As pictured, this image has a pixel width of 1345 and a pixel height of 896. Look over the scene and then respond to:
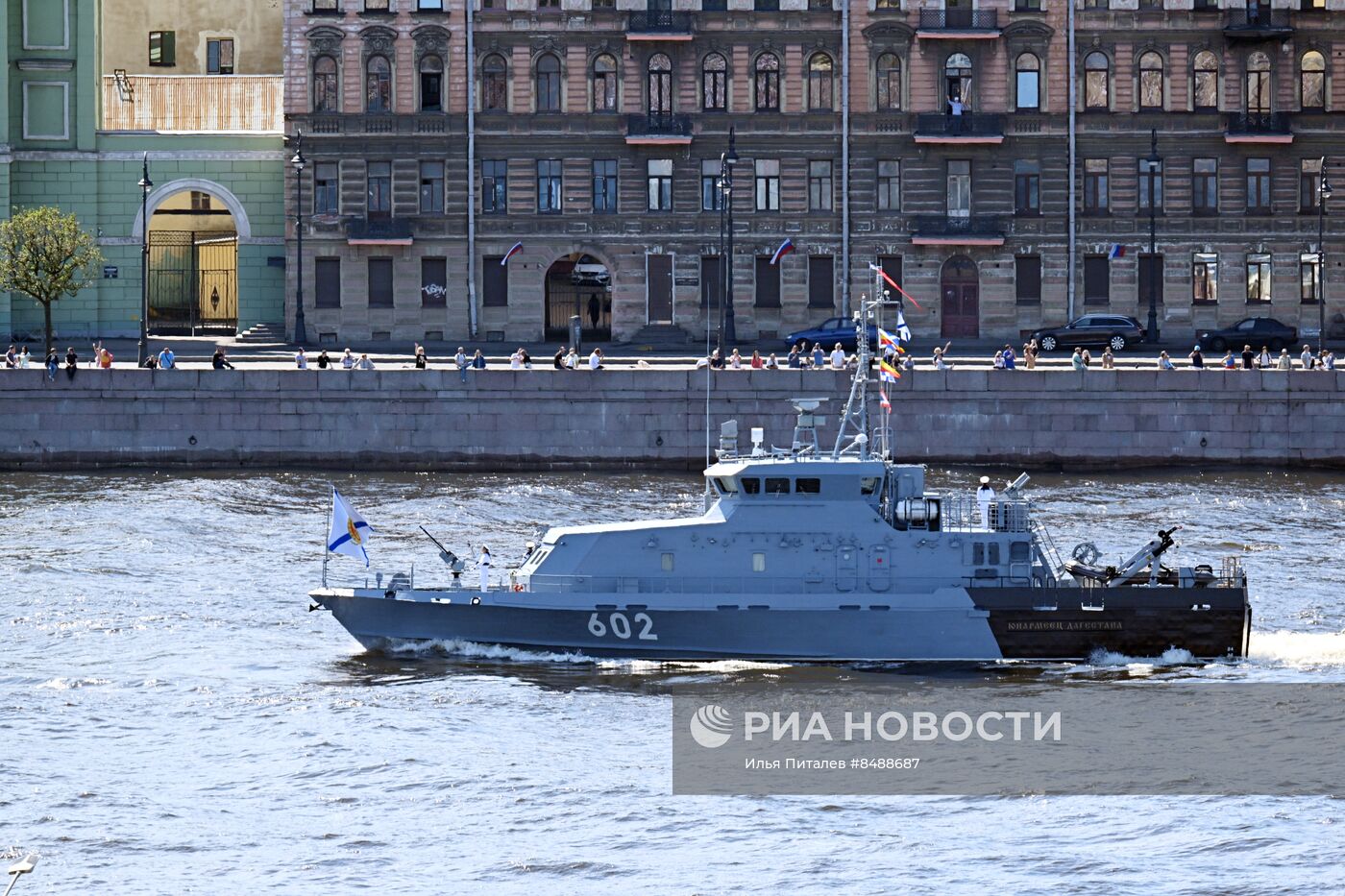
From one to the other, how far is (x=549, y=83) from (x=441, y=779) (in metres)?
42.2

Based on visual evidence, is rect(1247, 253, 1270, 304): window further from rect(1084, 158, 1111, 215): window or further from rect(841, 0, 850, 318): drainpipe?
rect(841, 0, 850, 318): drainpipe

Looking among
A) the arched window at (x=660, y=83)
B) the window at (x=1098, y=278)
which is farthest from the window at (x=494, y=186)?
the window at (x=1098, y=278)

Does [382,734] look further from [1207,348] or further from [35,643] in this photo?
[1207,348]

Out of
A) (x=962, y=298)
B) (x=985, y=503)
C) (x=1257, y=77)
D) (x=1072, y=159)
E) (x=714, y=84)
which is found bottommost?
(x=985, y=503)

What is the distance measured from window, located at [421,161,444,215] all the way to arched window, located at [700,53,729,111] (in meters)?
7.94

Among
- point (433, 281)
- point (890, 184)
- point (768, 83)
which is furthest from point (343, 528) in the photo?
point (890, 184)

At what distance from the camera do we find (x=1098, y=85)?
68.4 metres

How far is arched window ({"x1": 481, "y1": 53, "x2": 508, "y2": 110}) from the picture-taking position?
68.2 m

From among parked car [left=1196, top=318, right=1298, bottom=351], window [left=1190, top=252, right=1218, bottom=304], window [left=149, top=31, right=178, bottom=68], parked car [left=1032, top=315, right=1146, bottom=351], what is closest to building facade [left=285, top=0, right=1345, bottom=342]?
window [left=1190, top=252, right=1218, bottom=304]

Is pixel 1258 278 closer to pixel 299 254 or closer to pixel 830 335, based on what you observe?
pixel 830 335

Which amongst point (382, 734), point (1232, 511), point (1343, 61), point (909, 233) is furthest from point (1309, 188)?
point (382, 734)

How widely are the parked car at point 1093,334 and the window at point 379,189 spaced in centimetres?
1926

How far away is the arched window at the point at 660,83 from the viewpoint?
224ft

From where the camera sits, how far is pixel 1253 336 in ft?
212
